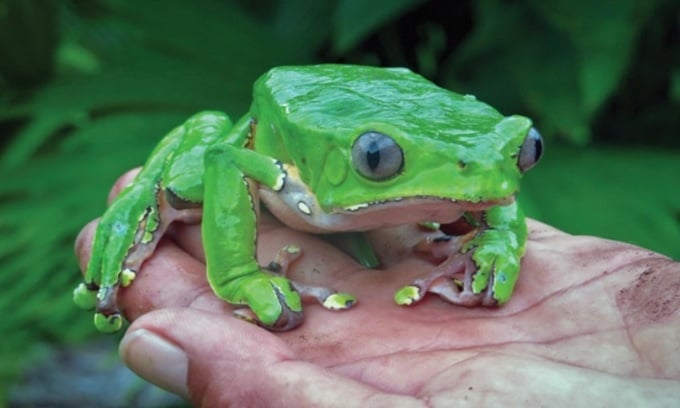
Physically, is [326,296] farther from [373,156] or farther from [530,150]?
[530,150]

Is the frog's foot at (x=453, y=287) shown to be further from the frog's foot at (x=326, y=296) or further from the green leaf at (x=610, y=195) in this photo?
the green leaf at (x=610, y=195)

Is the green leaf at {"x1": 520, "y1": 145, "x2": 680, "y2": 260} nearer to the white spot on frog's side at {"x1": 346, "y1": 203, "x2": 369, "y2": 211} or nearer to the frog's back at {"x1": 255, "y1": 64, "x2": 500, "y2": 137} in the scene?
the frog's back at {"x1": 255, "y1": 64, "x2": 500, "y2": 137}

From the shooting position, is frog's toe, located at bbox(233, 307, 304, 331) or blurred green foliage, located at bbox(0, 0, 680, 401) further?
blurred green foliage, located at bbox(0, 0, 680, 401)

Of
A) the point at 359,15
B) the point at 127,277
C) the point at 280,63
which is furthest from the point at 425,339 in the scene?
the point at 280,63

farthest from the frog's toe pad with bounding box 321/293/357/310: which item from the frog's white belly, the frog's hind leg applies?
the frog's hind leg

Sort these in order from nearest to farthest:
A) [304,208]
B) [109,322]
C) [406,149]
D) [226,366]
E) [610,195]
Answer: [226,366]
[406,149]
[304,208]
[109,322]
[610,195]

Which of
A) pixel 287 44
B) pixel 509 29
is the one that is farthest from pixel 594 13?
pixel 287 44
